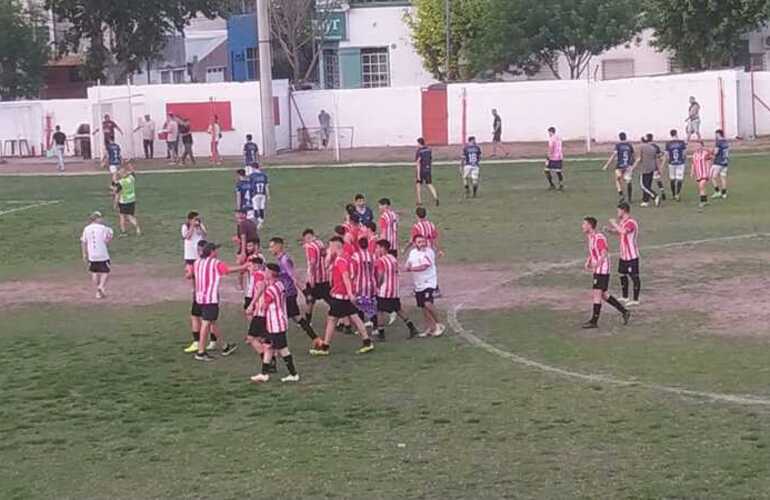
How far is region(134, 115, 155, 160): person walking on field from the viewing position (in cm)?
5591

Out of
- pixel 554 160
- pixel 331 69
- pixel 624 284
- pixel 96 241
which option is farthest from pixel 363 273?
pixel 331 69

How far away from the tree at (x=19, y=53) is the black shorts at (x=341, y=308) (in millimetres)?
58258

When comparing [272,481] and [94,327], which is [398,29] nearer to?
[94,327]

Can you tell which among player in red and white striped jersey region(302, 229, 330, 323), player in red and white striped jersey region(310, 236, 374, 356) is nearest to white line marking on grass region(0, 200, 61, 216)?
player in red and white striped jersey region(302, 229, 330, 323)

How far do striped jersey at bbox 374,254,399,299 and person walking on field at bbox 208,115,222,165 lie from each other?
35.9m

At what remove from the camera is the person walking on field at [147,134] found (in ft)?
183

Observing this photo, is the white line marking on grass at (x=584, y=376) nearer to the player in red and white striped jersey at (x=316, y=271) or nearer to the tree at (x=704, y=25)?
the player in red and white striped jersey at (x=316, y=271)

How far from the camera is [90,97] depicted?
189ft

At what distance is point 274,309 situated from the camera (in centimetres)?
1672

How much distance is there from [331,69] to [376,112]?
15384 millimetres

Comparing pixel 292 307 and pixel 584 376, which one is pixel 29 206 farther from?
pixel 584 376

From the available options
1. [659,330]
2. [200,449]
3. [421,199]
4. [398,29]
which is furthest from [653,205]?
[398,29]

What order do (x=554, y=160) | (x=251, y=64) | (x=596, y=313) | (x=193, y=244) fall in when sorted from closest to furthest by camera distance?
(x=596, y=313)
(x=193, y=244)
(x=554, y=160)
(x=251, y=64)

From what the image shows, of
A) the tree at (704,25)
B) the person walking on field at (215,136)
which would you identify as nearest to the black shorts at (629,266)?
the person walking on field at (215,136)
